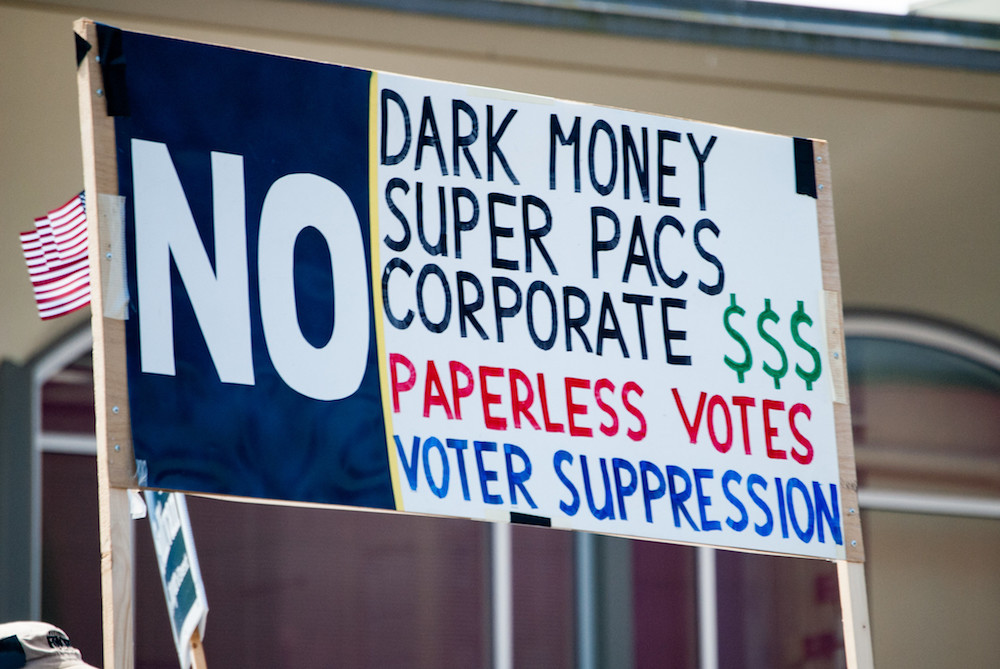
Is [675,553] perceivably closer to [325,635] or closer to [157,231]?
[325,635]

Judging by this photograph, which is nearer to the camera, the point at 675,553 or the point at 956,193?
the point at 675,553

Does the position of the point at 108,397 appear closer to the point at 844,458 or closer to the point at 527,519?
the point at 527,519

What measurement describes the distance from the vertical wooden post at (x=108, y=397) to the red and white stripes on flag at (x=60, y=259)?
1.17 metres

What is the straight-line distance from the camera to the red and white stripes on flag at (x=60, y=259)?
3.96m

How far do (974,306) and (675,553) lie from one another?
1649 mm

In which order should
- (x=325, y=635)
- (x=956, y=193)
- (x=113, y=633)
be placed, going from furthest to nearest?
1. (x=956, y=193)
2. (x=325, y=635)
3. (x=113, y=633)

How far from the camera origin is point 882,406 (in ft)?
19.1

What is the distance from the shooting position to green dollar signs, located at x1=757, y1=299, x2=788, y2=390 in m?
3.36

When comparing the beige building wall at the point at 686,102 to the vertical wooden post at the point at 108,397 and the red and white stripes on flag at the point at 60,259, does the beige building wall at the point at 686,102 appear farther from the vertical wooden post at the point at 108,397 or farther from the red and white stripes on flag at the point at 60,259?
the vertical wooden post at the point at 108,397

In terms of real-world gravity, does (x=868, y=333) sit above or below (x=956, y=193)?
below

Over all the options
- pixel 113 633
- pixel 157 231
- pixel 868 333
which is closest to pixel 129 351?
pixel 157 231

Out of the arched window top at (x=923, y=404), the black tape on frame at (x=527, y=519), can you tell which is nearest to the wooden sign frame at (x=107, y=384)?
the black tape on frame at (x=527, y=519)

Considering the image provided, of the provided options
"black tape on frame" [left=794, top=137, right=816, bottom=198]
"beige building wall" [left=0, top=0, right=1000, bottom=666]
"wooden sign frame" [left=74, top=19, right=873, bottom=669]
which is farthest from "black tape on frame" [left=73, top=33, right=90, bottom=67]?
"beige building wall" [left=0, top=0, right=1000, bottom=666]

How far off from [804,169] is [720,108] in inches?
91.3
